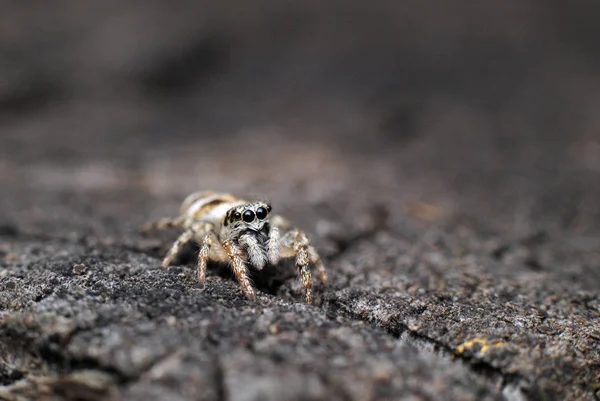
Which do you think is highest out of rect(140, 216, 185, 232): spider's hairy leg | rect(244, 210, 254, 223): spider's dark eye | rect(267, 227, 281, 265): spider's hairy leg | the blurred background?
the blurred background

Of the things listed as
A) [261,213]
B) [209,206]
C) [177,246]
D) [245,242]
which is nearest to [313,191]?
[209,206]

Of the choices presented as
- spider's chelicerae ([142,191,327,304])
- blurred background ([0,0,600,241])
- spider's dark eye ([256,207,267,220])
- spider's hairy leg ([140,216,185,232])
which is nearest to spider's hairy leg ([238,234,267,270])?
spider's chelicerae ([142,191,327,304])

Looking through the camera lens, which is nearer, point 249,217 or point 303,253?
point 303,253

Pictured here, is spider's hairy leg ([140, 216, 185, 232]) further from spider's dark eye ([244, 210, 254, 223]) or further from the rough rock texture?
spider's dark eye ([244, 210, 254, 223])

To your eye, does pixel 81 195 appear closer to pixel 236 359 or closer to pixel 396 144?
pixel 236 359

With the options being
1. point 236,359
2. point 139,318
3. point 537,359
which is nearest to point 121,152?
point 139,318

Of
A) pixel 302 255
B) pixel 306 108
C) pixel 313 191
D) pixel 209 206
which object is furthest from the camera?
pixel 306 108

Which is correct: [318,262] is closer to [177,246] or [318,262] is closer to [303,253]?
[303,253]
